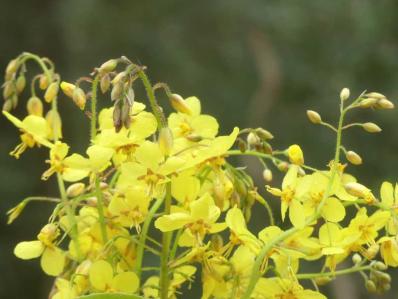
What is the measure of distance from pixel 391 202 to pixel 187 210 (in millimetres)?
139

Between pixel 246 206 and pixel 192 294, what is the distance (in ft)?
7.17

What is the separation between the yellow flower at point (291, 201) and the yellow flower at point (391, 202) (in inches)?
2.5

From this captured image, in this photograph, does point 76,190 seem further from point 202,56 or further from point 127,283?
point 202,56

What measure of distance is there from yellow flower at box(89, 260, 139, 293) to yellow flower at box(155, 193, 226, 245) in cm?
5

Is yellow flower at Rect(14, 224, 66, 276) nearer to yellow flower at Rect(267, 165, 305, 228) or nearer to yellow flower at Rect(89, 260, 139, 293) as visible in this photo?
yellow flower at Rect(89, 260, 139, 293)

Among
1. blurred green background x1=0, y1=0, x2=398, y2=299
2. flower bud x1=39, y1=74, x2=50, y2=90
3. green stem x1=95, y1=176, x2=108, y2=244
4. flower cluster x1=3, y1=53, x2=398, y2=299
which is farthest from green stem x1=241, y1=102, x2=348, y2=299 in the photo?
blurred green background x1=0, y1=0, x2=398, y2=299

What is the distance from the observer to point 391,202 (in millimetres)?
584

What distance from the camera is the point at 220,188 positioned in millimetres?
569

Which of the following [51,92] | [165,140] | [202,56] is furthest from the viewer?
[202,56]

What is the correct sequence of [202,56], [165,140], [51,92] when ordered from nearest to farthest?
[165,140]
[51,92]
[202,56]

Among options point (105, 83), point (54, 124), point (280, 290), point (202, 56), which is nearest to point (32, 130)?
point (54, 124)

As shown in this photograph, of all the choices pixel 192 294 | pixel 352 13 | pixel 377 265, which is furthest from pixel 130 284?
pixel 352 13

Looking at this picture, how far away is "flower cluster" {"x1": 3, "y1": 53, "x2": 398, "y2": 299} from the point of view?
543 mm

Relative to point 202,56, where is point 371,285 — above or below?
above
